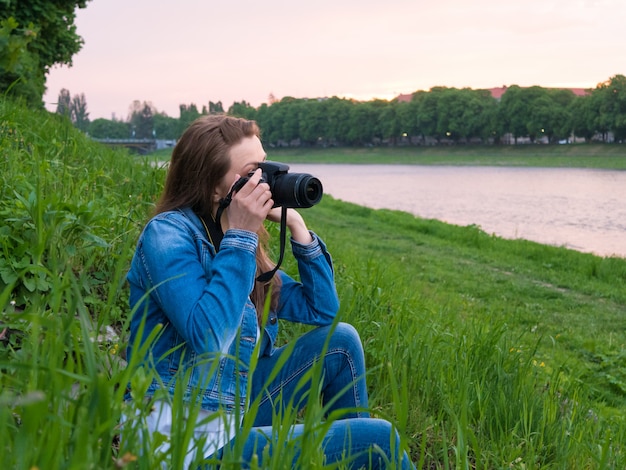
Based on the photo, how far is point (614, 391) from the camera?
4598 mm

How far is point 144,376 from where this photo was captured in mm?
1231

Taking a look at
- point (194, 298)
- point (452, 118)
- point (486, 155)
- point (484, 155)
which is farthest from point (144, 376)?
point (452, 118)

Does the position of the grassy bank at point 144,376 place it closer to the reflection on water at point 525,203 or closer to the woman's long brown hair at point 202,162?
the woman's long brown hair at point 202,162

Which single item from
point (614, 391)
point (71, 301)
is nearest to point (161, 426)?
point (71, 301)

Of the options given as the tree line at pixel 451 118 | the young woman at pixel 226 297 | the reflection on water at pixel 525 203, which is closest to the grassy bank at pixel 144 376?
the young woman at pixel 226 297

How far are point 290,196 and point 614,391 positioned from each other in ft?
11.7

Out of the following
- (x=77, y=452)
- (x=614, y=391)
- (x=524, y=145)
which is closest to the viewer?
(x=77, y=452)

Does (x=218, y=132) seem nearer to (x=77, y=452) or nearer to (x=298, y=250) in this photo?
(x=298, y=250)

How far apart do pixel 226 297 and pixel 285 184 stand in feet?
1.32

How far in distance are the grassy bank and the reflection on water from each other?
6.48 m

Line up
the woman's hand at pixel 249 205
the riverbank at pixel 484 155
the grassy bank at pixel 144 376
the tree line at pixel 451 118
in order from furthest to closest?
the tree line at pixel 451 118 → the riverbank at pixel 484 155 → the woman's hand at pixel 249 205 → the grassy bank at pixel 144 376

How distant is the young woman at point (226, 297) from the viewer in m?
1.76

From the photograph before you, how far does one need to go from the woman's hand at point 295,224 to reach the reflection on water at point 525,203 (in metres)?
8.76

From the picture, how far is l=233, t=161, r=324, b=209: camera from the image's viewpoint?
199cm
